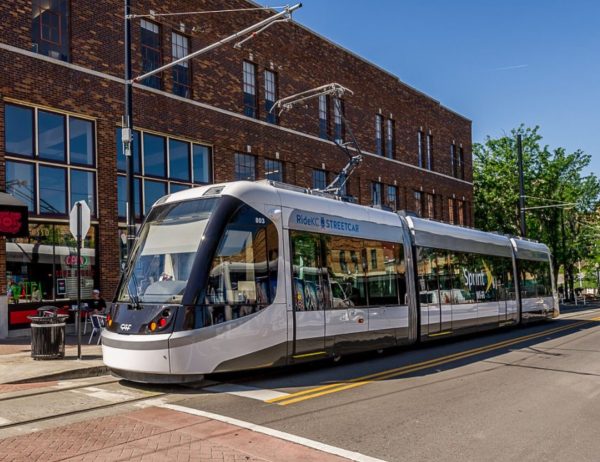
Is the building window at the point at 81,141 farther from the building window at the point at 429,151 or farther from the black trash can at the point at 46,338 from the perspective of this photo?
the building window at the point at 429,151

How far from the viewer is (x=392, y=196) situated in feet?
104

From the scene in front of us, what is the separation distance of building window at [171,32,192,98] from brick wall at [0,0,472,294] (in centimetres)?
25

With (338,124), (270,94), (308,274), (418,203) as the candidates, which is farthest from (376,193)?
(308,274)

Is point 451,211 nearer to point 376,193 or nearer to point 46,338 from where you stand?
point 376,193

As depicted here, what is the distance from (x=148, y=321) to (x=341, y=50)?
22.5 metres

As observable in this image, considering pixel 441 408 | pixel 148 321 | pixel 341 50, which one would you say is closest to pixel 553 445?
pixel 441 408

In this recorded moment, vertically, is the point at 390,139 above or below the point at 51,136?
above

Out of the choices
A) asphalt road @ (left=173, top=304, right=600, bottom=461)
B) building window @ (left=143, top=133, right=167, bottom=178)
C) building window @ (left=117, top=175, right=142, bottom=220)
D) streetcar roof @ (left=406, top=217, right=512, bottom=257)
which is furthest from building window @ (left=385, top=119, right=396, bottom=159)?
asphalt road @ (left=173, top=304, right=600, bottom=461)

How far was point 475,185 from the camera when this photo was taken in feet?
151

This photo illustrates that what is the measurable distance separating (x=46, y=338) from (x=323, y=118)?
18.5m

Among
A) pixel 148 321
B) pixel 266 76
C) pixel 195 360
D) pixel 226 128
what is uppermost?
pixel 266 76

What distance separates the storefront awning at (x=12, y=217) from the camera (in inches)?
567

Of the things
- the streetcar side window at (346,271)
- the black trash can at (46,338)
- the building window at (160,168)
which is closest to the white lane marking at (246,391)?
the streetcar side window at (346,271)

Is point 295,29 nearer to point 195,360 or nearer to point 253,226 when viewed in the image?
point 253,226
